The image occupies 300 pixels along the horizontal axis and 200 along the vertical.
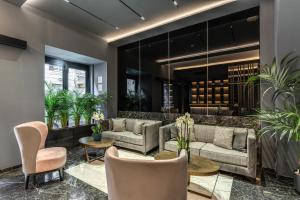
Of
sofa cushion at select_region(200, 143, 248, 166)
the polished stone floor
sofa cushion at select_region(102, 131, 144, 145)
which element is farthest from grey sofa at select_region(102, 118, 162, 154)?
the polished stone floor

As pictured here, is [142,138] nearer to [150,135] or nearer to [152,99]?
[150,135]

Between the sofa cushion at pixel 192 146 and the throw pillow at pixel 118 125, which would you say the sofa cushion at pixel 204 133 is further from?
the throw pillow at pixel 118 125

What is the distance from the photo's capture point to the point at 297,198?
234 cm

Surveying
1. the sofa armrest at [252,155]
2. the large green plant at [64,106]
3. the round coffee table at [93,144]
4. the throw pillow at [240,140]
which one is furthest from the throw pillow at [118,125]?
the sofa armrest at [252,155]

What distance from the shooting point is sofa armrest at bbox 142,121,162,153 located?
4.14m

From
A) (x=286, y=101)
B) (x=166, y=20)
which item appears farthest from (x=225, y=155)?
(x=166, y=20)

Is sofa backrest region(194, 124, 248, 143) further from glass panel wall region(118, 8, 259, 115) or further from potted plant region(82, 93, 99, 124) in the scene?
potted plant region(82, 93, 99, 124)

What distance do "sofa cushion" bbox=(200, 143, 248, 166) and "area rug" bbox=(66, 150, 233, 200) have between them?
0.32 metres

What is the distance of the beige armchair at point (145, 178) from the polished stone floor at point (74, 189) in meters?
1.35

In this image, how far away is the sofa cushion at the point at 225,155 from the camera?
113 inches

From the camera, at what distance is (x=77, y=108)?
493 centimetres

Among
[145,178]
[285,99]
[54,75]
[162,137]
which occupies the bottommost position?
[162,137]

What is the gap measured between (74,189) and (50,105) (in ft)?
7.79

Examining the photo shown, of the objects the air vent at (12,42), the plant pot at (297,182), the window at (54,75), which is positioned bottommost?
the plant pot at (297,182)
